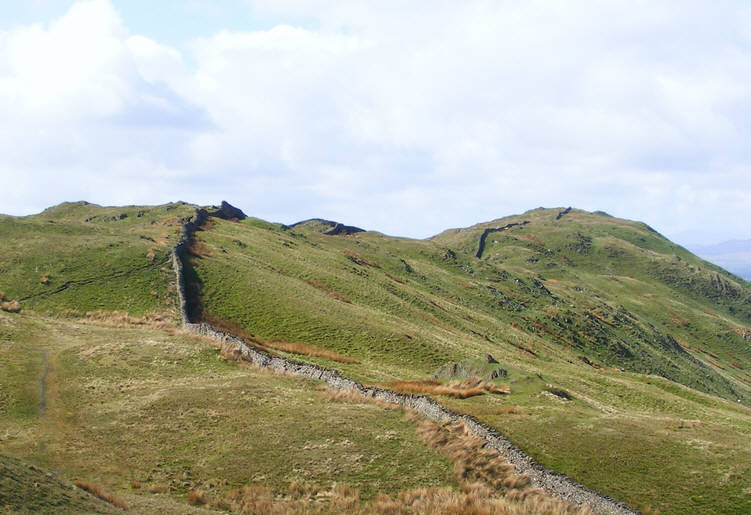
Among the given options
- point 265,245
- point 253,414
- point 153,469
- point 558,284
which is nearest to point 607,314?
point 558,284

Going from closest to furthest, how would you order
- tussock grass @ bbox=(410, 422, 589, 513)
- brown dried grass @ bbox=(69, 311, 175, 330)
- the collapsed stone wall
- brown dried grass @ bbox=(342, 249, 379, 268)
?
tussock grass @ bbox=(410, 422, 589, 513), the collapsed stone wall, brown dried grass @ bbox=(69, 311, 175, 330), brown dried grass @ bbox=(342, 249, 379, 268)

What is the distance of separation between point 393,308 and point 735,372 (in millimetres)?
95550

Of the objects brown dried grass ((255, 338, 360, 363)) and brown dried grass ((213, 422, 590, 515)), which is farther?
brown dried grass ((255, 338, 360, 363))

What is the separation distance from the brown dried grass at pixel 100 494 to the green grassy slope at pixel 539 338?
19.0 metres

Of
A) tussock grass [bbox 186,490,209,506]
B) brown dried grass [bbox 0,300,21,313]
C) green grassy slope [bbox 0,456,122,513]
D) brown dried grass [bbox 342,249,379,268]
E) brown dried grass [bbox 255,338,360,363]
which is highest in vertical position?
brown dried grass [bbox 342,249,379,268]

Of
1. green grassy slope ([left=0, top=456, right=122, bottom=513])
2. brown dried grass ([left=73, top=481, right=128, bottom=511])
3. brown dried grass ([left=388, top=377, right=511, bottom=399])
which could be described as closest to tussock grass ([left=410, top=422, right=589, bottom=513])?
brown dried grass ([left=388, top=377, right=511, bottom=399])

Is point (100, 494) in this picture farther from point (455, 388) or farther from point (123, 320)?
point (123, 320)

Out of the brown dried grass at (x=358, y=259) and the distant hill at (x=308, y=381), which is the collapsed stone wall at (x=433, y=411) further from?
the brown dried grass at (x=358, y=259)

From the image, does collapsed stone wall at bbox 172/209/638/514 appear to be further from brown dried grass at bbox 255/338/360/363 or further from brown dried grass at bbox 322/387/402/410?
brown dried grass at bbox 255/338/360/363

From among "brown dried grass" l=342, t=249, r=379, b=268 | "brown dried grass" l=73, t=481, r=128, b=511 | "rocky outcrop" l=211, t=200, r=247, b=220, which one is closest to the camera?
"brown dried grass" l=73, t=481, r=128, b=511

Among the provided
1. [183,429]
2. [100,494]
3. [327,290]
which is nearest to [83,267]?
[327,290]

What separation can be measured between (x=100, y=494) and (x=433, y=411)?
17896 millimetres

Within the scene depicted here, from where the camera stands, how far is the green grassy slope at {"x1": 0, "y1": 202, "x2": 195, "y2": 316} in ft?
Answer: 182

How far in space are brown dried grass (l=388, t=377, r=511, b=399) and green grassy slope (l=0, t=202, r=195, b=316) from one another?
28.7m
